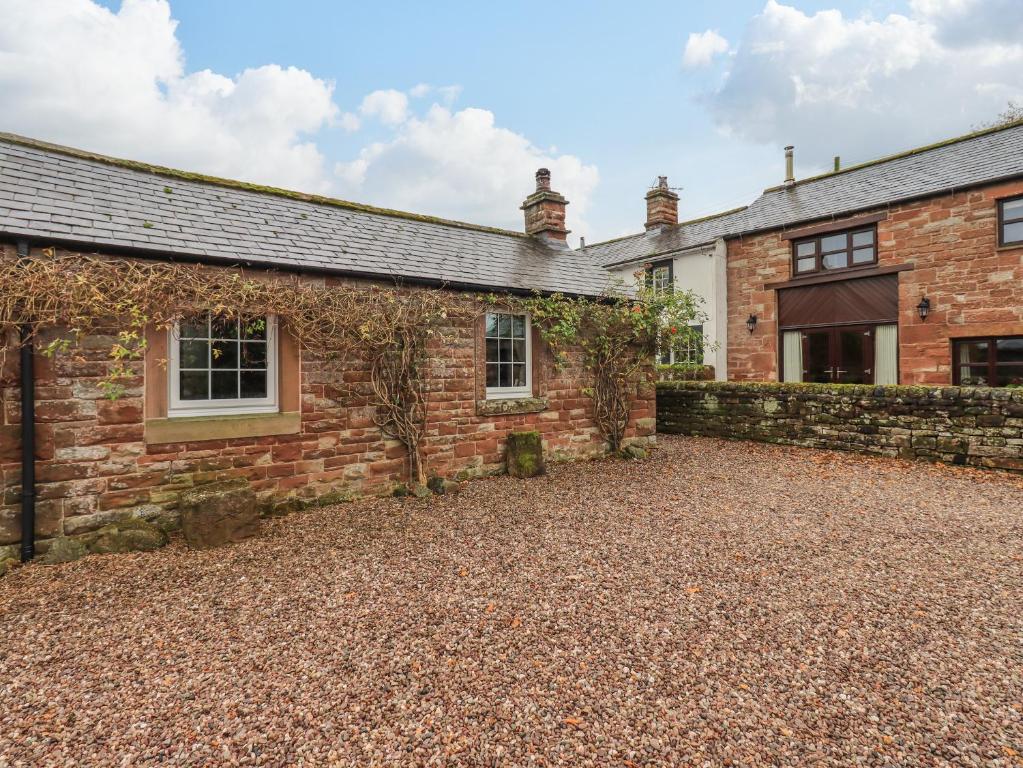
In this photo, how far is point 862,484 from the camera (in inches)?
297

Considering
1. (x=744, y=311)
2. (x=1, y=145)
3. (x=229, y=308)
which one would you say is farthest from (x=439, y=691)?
(x=744, y=311)

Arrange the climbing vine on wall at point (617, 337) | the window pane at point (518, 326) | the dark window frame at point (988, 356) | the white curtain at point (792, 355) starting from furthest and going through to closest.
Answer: the white curtain at point (792, 355), the dark window frame at point (988, 356), the climbing vine on wall at point (617, 337), the window pane at point (518, 326)

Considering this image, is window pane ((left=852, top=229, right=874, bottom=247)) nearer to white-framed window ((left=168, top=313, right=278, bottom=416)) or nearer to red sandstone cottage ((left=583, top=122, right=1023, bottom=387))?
red sandstone cottage ((left=583, top=122, right=1023, bottom=387))

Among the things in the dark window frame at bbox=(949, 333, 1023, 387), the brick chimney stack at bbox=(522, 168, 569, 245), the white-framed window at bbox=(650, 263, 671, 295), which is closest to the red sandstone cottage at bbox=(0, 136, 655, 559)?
the brick chimney stack at bbox=(522, 168, 569, 245)

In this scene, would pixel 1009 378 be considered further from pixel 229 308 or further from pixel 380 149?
pixel 380 149

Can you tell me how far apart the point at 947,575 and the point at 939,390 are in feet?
19.3

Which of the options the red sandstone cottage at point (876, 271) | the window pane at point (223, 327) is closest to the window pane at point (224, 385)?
the window pane at point (223, 327)

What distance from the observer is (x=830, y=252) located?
14.6 metres

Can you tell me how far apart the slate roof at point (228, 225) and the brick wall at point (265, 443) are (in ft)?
3.79

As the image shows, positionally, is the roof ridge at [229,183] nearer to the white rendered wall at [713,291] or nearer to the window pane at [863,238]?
the white rendered wall at [713,291]

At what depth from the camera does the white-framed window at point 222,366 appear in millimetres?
5766

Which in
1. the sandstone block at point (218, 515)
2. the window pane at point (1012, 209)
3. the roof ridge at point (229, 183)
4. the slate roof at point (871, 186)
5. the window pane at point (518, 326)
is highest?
the slate roof at point (871, 186)

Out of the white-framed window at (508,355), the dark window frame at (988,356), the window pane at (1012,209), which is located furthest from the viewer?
the dark window frame at (988,356)

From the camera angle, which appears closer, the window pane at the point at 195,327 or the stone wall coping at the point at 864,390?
the window pane at the point at 195,327
